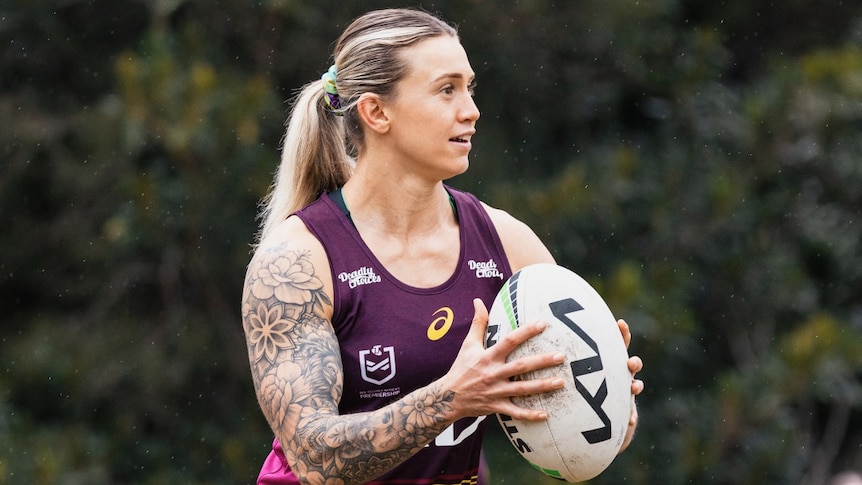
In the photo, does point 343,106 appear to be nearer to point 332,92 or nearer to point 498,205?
point 332,92

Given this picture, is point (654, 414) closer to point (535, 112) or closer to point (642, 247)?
point (642, 247)

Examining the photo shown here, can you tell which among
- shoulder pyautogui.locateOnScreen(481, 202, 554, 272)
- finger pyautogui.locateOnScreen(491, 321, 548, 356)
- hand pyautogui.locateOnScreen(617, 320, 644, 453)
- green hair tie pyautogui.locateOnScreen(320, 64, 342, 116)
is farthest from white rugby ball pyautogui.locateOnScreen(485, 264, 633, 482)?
green hair tie pyautogui.locateOnScreen(320, 64, 342, 116)

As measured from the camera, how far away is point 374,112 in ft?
12.9

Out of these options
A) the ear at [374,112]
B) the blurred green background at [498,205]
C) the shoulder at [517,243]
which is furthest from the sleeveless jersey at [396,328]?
the blurred green background at [498,205]

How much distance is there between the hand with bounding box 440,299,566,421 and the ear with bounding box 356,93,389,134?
2.89ft

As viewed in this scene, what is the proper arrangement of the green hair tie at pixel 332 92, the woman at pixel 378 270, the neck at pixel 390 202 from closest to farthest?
the woman at pixel 378 270, the neck at pixel 390 202, the green hair tie at pixel 332 92

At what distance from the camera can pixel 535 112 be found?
443 inches

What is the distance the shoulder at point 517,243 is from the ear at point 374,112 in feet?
1.63

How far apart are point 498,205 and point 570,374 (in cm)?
595

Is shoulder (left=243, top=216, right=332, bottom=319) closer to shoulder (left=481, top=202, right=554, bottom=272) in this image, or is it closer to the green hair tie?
the green hair tie

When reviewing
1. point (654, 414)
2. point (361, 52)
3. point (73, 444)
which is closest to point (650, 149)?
point (654, 414)

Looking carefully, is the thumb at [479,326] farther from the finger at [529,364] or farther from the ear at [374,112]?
the ear at [374,112]

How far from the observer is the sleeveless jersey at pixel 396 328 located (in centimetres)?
373

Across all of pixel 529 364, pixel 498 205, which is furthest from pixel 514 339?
pixel 498 205
